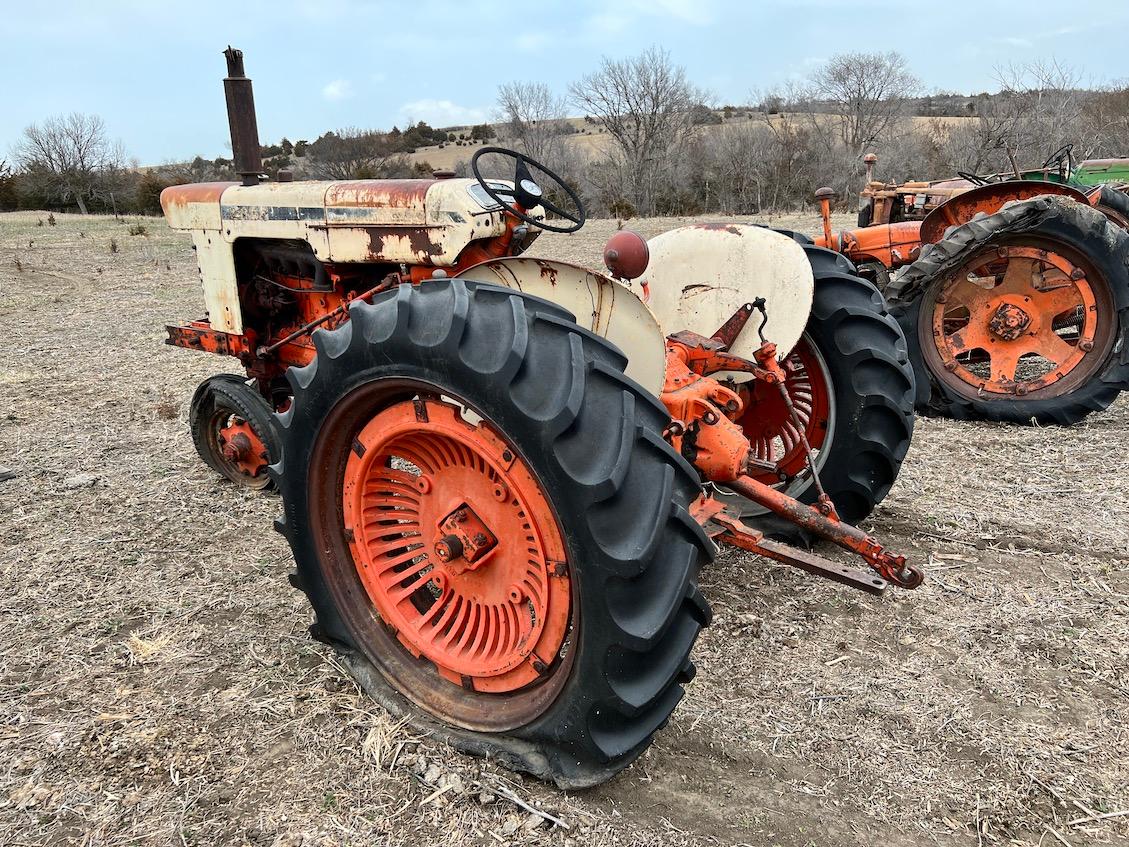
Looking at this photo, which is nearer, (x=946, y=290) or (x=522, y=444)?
(x=522, y=444)

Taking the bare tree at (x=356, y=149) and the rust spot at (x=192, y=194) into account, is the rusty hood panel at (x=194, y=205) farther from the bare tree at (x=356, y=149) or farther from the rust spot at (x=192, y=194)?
the bare tree at (x=356, y=149)

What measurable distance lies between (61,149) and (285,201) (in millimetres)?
43640

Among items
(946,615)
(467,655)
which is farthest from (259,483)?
(946,615)

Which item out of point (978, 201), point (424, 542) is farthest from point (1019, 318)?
point (424, 542)

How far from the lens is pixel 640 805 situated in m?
2.00

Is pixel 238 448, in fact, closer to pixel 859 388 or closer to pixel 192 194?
pixel 192 194

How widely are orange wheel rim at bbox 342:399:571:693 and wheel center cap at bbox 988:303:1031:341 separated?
431cm

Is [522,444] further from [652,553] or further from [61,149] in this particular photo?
[61,149]

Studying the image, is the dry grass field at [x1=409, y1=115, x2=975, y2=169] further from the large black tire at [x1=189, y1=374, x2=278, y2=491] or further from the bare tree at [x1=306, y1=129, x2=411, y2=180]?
the large black tire at [x1=189, y1=374, x2=278, y2=491]

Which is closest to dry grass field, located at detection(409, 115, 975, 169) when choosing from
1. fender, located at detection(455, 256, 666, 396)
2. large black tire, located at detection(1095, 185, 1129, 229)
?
large black tire, located at detection(1095, 185, 1129, 229)

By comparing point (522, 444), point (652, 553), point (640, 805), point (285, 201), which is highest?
point (285, 201)

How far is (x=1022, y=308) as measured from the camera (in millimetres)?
5066

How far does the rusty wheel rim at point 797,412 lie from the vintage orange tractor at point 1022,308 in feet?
5.52

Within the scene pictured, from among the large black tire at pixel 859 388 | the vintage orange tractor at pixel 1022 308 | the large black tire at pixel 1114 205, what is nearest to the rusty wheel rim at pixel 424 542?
the large black tire at pixel 859 388
